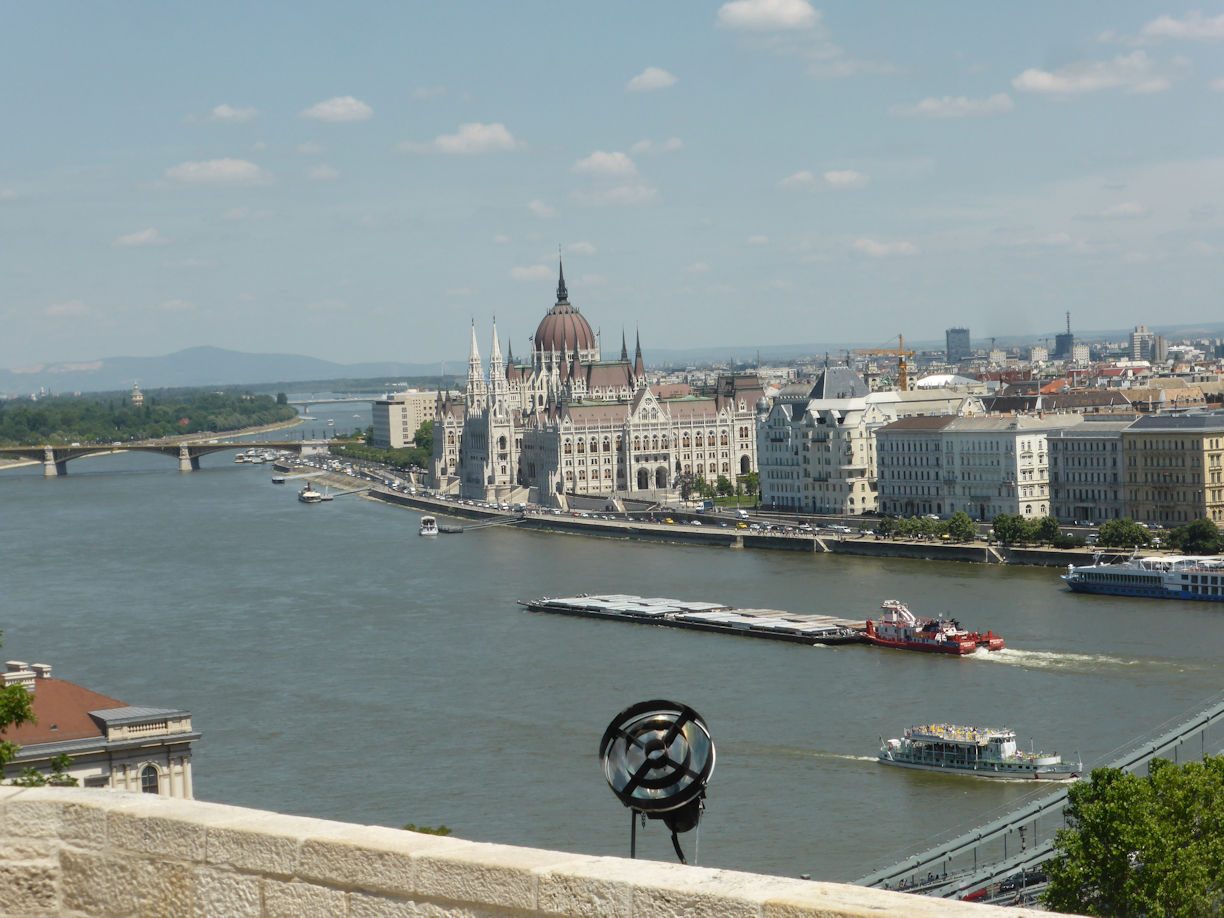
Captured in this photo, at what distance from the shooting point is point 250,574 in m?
44.1

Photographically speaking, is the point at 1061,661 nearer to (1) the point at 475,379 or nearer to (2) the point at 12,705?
(2) the point at 12,705

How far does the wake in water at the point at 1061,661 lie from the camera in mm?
26906

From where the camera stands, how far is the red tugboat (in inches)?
1166

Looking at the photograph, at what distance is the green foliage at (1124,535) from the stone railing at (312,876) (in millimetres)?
40191

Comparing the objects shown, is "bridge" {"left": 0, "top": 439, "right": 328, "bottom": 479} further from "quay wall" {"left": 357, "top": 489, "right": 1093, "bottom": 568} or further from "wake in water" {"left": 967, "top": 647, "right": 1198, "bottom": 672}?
"wake in water" {"left": 967, "top": 647, "right": 1198, "bottom": 672}

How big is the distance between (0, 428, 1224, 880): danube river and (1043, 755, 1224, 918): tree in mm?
3620

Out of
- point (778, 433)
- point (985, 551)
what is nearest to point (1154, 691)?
point (985, 551)

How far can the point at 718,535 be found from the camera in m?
52.7

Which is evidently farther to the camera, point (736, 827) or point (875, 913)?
point (736, 827)

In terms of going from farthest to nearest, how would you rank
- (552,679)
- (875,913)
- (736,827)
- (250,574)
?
(250,574) < (552,679) < (736,827) < (875,913)

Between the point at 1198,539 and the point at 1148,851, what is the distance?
1213 inches

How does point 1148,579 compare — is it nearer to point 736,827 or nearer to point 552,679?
point 552,679

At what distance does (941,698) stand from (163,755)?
45.8ft

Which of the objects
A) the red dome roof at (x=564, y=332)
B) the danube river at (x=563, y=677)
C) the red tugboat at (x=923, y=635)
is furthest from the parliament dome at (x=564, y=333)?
the red tugboat at (x=923, y=635)
